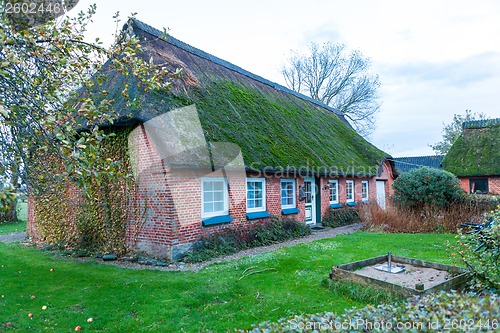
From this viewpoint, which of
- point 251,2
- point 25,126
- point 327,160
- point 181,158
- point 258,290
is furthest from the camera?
point 327,160

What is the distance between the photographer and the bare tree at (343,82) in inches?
1294

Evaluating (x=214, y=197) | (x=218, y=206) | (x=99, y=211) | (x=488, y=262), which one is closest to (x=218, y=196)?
(x=214, y=197)

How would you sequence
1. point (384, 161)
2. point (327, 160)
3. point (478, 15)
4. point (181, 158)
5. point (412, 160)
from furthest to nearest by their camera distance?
1. point (412, 160)
2. point (384, 161)
3. point (327, 160)
4. point (181, 158)
5. point (478, 15)

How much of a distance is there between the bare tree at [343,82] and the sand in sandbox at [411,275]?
92.7 feet

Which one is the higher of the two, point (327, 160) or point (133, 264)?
point (327, 160)

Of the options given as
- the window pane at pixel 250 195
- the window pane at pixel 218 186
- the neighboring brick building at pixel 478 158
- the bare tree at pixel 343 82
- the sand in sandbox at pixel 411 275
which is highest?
the bare tree at pixel 343 82

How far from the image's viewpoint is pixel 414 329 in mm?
2154

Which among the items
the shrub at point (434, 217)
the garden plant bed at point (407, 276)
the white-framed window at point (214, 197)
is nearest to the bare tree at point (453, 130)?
the shrub at point (434, 217)

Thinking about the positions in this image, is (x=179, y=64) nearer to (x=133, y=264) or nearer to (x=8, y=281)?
(x=133, y=264)

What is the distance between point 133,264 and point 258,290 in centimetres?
391

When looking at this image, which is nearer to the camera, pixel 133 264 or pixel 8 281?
pixel 8 281

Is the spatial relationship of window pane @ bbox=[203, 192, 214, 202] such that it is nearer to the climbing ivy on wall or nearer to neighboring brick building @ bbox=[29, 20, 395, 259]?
neighboring brick building @ bbox=[29, 20, 395, 259]

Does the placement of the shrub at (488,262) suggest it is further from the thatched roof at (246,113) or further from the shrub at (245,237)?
the thatched roof at (246,113)

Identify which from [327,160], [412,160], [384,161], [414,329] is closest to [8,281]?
[414,329]
